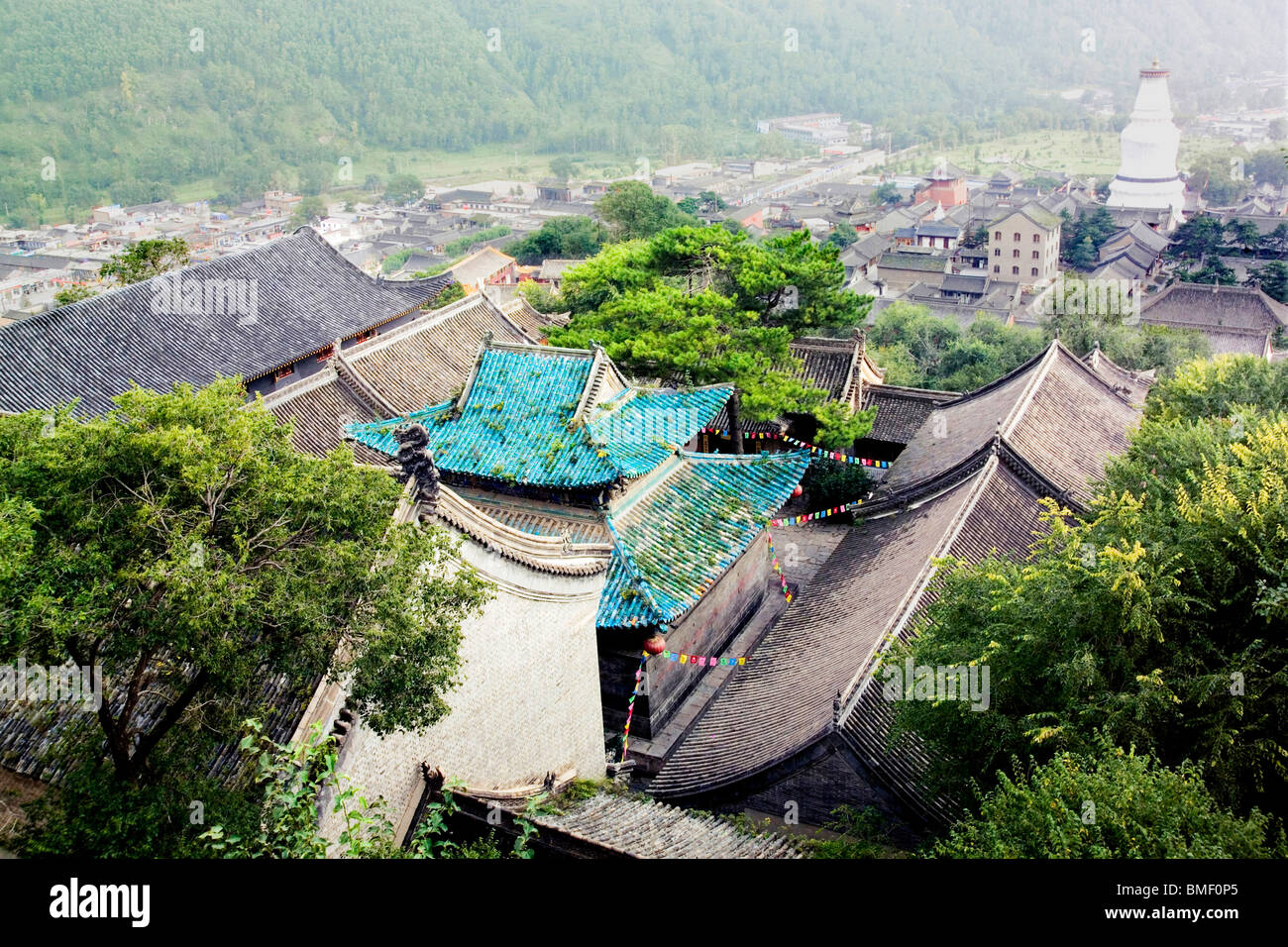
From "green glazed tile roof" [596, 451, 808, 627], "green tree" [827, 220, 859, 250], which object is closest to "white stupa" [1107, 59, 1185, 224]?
"green tree" [827, 220, 859, 250]

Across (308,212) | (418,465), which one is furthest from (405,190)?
(418,465)

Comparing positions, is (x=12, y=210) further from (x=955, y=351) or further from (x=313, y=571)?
(x=313, y=571)

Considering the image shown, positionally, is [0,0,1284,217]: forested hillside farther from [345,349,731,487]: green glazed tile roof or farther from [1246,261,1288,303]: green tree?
[345,349,731,487]: green glazed tile roof

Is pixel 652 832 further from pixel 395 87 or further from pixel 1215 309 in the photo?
pixel 395 87

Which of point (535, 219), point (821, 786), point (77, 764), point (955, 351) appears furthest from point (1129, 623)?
point (535, 219)

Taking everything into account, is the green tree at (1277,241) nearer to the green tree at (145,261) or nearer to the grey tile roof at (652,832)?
the green tree at (145,261)

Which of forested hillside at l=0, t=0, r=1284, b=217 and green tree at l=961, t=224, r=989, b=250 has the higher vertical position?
forested hillside at l=0, t=0, r=1284, b=217
